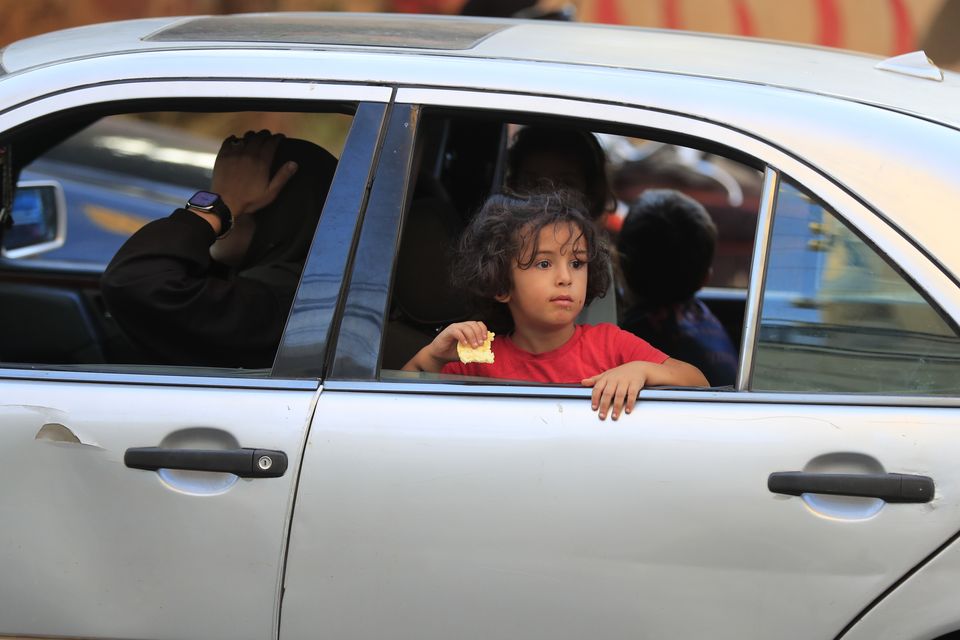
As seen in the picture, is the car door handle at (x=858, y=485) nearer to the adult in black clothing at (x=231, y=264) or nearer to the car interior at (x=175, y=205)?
the car interior at (x=175, y=205)

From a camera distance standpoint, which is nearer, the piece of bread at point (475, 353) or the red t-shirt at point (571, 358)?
the piece of bread at point (475, 353)

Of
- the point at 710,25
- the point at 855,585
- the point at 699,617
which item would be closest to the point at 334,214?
the point at 699,617

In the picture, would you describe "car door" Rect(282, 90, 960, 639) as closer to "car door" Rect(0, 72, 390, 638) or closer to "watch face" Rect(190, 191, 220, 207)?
→ "car door" Rect(0, 72, 390, 638)

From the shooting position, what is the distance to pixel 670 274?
319cm

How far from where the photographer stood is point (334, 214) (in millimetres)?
1992

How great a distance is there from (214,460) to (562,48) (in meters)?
1.07

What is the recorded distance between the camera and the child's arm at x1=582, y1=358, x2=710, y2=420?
1.82 meters

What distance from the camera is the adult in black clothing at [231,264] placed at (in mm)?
2180

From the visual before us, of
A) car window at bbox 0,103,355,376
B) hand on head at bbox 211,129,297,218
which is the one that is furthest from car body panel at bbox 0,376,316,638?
hand on head at bbox 211,129,297,218

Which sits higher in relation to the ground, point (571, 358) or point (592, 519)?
point (571, 358)

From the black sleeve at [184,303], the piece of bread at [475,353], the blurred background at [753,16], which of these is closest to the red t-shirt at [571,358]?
the piece of bread at [475,353]

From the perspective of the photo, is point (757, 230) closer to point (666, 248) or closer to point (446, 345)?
point (446, 345)

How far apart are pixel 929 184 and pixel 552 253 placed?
72cm

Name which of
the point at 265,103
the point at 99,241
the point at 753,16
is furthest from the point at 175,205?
the point at 753,16
